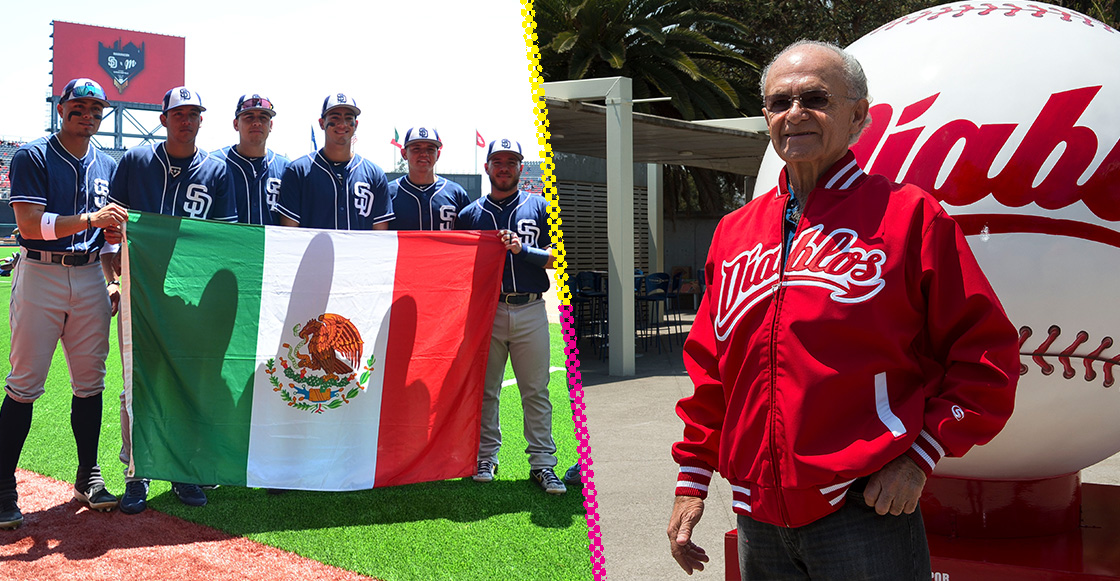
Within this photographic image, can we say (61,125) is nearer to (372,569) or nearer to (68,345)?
(68,345)

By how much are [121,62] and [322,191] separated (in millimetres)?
79253

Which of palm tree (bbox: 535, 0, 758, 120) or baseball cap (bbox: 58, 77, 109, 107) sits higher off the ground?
palm tree (bbox: 535, 0, 758, 120)

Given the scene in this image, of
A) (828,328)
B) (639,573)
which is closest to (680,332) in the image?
(639,573)

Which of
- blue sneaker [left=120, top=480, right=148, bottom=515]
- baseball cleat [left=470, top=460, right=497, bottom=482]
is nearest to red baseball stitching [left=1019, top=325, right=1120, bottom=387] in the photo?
baseball cleat [left=470, top=460, right=497, bottom=482]

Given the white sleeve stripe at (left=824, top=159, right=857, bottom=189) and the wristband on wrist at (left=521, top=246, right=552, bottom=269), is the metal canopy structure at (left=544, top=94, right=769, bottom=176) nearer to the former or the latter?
the wristband on wrist at (left=521, top=246, right=552, bottom=269)

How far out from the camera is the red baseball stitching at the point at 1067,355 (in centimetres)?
279

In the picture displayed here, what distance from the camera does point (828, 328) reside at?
1.73 m

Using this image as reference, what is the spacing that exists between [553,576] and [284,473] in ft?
5.99

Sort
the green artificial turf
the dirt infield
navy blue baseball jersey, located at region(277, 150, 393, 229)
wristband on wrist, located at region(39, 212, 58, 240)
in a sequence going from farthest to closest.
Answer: navy blue baseball jersey, located at region(277, 150, 393, 229)
wristband on wrist, located at region(39, 212, 58, 240)
the green artificial turf
the dirt infield

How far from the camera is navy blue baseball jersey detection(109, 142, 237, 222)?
16.0ft

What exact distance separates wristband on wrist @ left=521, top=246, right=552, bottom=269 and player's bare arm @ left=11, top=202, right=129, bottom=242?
2264 millimetres

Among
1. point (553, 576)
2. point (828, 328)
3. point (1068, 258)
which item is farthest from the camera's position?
point (553, 576)

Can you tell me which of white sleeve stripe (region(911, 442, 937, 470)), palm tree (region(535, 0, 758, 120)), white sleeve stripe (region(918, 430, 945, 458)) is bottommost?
white sleeve stripe (region(911, 442, 937, 470))

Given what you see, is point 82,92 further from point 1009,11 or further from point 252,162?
point 1009,11
